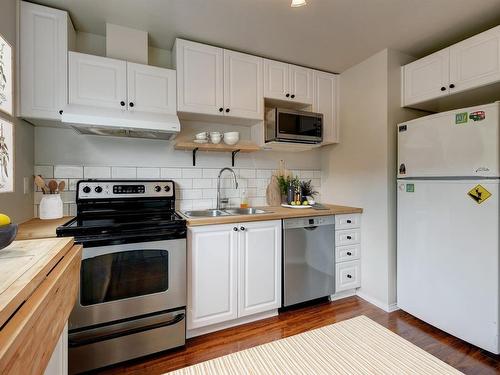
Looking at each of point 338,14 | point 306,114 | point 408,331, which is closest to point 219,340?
point 408,331

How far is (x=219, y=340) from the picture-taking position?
77.4 inches

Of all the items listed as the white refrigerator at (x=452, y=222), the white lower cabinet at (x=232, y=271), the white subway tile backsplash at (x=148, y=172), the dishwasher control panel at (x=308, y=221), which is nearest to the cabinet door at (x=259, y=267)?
the white lower cabinet at (x=232, y=271)

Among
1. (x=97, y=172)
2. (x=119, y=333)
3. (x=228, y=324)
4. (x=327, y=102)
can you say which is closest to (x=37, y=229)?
(x=97, y=172)

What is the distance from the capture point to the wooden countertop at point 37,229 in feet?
4.66

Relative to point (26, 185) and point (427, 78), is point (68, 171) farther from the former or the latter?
point (427, 78)

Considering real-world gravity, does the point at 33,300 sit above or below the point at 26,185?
below

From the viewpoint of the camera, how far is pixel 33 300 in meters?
0.59

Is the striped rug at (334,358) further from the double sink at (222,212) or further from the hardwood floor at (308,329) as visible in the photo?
the double sink at (222,212)

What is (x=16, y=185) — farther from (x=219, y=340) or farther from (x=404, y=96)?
(x=404, y=96)

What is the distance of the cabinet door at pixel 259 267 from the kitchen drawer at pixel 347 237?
0.72 metres

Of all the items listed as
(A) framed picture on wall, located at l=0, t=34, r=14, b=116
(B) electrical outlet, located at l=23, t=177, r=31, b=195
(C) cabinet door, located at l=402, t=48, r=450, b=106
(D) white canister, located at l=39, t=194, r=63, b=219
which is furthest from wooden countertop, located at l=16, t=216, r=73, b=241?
(C) cabinet door, located at l=402, t=48, r=450, b=106

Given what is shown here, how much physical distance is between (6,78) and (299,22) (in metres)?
2.10

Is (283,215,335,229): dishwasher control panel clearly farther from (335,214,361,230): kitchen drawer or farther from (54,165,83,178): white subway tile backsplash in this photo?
(54,165,83,178): white subway tile backsplash

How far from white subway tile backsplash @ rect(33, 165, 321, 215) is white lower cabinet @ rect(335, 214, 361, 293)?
2.43 ft
